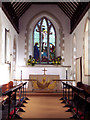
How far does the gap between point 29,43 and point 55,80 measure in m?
3.92

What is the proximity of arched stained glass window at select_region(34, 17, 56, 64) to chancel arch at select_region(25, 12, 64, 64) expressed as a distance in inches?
7.6

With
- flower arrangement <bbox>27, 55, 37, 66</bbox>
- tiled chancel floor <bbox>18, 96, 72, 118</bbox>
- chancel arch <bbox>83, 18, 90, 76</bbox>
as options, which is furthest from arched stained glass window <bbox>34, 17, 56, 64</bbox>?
tiled chancel floor <bbox>18, 96, 72, 118</bbox>

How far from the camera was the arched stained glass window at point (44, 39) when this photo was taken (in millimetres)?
15086

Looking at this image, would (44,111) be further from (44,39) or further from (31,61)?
(44,39)

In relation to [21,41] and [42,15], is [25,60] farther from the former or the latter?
[42,15]

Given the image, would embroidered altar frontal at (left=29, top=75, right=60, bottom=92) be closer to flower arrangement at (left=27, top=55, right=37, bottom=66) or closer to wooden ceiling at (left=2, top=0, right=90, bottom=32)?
flower arrangement at (left=27, top=55, right=37, bottom=66)

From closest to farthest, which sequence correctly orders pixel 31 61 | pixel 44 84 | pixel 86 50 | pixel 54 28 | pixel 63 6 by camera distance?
pixel 86 50, pixel 44 84, pixel 63 6, pixel 31 61, pixel 54 28

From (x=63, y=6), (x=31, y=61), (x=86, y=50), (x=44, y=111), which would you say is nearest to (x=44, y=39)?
(x=31, y=61)

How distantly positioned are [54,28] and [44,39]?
92cm

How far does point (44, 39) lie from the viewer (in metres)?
15.2

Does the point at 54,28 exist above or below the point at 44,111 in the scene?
above

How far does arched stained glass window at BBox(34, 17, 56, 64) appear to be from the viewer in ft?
49.5

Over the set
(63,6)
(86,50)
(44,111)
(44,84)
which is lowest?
(44,111)

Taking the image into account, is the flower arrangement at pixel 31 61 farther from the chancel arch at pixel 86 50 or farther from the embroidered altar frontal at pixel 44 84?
the chancel arch at pixel 86 50
